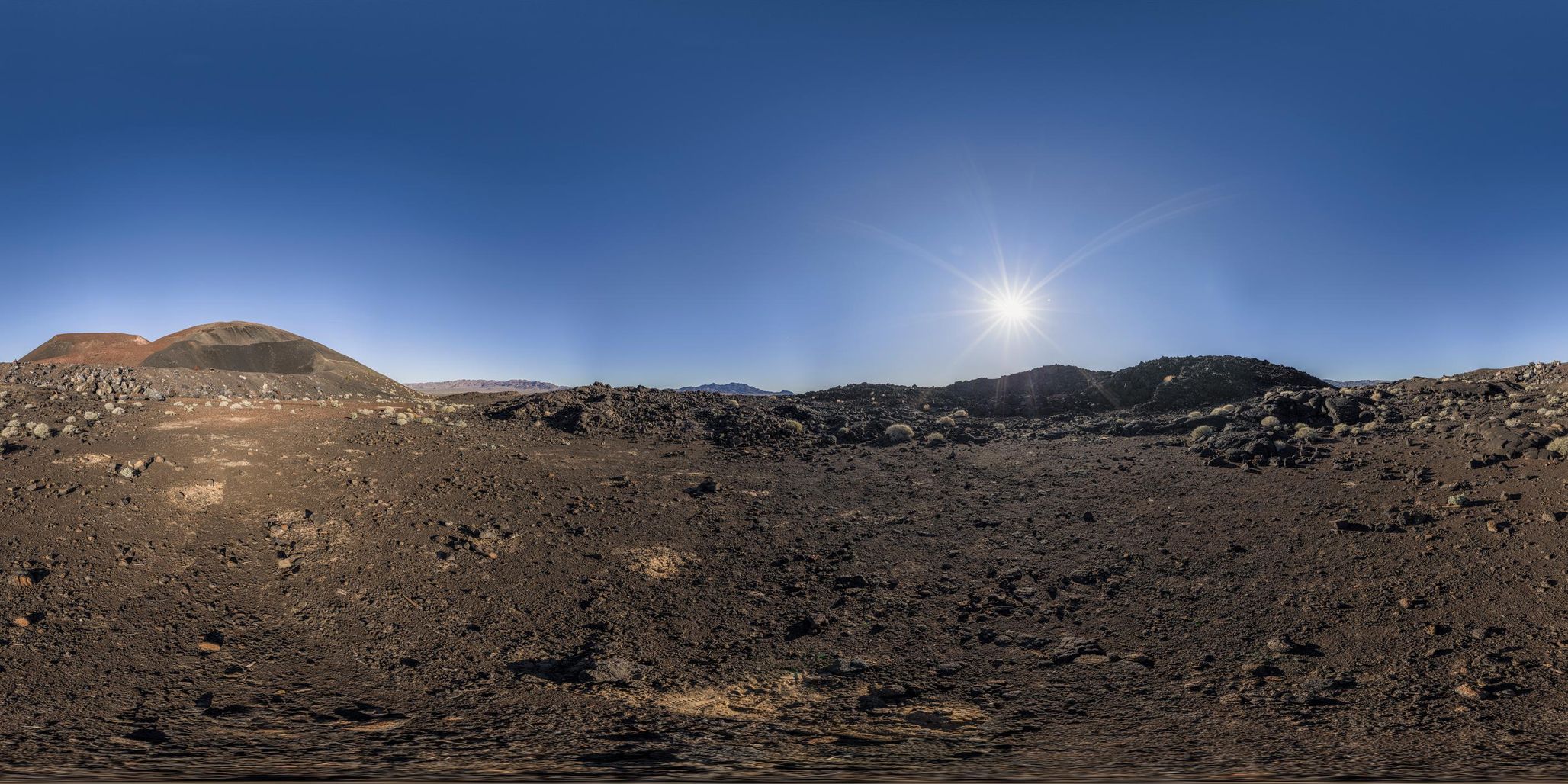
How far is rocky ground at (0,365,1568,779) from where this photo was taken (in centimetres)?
404

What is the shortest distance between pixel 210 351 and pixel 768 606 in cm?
5537

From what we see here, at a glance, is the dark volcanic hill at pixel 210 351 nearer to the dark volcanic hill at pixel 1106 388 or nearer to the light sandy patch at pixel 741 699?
the dark volcanic hill at pixel 1106 388

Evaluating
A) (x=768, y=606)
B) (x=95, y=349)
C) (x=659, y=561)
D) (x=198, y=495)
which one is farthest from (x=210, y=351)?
(x=768, y=606)

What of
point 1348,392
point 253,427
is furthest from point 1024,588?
point 1348,392

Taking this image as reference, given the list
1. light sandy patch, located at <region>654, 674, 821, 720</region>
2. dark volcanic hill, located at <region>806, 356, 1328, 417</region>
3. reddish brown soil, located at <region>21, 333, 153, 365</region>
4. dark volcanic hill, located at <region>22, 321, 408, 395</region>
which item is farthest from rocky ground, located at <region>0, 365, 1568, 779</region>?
reddish brown soil, located at <region>21, 333, 153, 365</region>

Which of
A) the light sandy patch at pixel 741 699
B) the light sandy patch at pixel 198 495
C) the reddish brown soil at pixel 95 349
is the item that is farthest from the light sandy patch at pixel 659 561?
the reddish brown soil at pixel 95 349

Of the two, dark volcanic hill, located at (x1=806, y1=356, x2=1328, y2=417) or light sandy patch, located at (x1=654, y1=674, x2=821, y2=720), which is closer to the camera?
light sandy patch, located at (x1=654, y1=674, x2=821, y2=720)

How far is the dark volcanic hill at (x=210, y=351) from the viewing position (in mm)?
44750

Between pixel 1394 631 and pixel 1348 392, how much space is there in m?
10.9

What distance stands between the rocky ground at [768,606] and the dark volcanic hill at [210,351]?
38593 mm

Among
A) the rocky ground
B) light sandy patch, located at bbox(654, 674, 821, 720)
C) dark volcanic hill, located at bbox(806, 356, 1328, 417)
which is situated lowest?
light sandy patch, located at bbox(654, 674, 821, 720)

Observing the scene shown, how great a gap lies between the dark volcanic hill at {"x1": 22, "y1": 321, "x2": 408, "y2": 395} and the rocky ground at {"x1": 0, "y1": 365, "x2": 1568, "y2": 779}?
38.6m

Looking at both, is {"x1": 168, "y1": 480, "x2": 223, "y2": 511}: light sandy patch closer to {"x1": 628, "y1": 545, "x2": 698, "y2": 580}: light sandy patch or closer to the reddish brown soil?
{"x1": 628, "y1": 545, "x2": 698, "y2": 580}: light sandy patch

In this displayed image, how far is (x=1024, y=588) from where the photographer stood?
6871 millimetres
